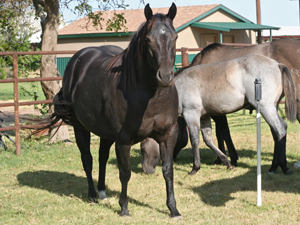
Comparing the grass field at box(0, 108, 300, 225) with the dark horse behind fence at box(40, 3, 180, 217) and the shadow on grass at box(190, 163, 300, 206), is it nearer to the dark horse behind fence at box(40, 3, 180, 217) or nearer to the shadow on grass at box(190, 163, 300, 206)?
the shadow on grass at box(190, 163, 300, 206)

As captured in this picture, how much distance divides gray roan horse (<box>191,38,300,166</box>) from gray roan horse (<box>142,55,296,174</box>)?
312mm

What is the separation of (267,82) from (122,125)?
252cm

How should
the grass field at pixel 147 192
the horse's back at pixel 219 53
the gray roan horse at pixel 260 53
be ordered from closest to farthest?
1. the grass field at pixel 147 192
2. the gray roan horse at pixel 260 53
3. the horse's back at pixel 219 53

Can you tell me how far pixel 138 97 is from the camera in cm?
409

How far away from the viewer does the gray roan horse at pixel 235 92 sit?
5.64 metres

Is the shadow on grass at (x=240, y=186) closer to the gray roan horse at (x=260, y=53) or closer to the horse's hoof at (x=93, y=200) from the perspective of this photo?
the gray roan horse at (x=260, y=53)

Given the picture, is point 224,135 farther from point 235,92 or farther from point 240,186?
point 240,186

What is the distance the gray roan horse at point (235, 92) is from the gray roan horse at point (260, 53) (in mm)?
312

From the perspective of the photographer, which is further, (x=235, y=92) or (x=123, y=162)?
(x=235, y=92)

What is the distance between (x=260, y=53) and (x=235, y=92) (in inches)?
55.5

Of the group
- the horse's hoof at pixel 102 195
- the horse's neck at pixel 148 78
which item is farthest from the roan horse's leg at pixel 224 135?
the horse's neck at pixel 148 78

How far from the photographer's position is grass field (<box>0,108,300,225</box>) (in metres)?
4.36

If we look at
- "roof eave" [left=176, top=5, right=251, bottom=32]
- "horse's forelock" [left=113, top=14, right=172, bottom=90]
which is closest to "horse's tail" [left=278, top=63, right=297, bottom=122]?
"horse's forelock" [left=113, top=14, right=172, bottom=90]

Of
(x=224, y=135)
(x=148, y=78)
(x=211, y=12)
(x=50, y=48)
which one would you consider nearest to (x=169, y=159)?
(x=148, y=78)
